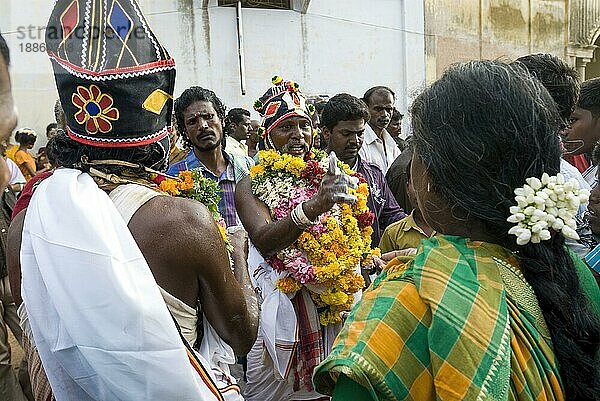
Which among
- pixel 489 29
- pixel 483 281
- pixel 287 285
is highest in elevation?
pixel 489 29

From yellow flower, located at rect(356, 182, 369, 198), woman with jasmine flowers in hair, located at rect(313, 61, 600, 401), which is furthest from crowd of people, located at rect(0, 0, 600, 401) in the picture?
yellow flower, located at rect(356, 182, 369, 198)

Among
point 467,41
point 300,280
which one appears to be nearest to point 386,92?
point 300,280

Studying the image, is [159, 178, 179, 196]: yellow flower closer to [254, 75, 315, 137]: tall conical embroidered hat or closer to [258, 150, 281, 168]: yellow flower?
[258, 150, 281, 168]: yellow flower

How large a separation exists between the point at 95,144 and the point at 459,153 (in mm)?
1198

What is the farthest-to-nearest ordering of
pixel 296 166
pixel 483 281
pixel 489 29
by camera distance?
pixel 489 29, pixel 296 166, pixel 483 281

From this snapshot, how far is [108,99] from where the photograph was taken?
2.11 meters

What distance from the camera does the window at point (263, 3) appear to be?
13578mm

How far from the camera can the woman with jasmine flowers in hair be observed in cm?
146

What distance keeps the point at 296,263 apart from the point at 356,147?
4.44 feet

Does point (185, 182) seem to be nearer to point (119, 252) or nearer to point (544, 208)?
point (119, 252)

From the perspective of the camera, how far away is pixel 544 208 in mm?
1531

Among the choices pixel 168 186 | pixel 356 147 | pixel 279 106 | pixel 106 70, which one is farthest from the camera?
pixel 356 147

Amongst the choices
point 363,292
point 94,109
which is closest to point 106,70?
point 94,109

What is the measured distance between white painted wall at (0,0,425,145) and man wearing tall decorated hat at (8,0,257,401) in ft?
35.0
